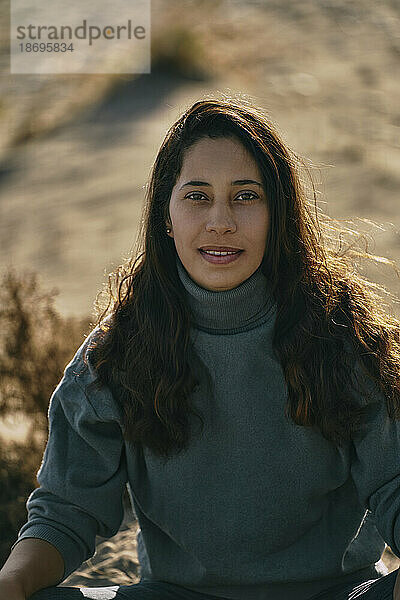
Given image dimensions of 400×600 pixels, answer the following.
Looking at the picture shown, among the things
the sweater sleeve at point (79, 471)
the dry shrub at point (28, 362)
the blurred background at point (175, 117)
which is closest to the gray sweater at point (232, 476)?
the sweater sleeve at point (79, 471)

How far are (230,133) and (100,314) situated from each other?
560mm

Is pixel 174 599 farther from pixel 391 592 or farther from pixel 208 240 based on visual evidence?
pixel 208 240

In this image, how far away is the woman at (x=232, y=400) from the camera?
6.75 ft

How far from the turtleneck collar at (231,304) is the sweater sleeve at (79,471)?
0.85 feet

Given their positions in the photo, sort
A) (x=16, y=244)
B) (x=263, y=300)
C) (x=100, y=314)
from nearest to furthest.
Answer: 1. (x=263, y=300)
2. (x=100, y=314)
3. (x=16, y=244)

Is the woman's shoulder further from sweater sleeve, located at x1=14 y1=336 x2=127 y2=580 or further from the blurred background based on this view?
the blurred background

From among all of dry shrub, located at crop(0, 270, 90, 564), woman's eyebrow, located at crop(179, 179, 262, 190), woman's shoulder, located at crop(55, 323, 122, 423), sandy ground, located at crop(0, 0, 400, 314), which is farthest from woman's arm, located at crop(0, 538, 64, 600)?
sandy ground, located at crop(0, 0, 400, 314)

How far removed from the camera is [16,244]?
26.6 feet

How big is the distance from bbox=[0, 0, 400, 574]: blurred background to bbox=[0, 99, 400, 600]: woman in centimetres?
365

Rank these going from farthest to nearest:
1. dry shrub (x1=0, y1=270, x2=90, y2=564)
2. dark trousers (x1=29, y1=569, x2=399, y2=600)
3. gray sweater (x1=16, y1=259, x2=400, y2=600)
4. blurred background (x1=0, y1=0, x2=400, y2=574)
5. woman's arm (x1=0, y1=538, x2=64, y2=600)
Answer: blurred background (x1=0, y1=0, x2=400, y2=574) < dry shrub (x1=0, y1=270, x2=90, y2=564) < gray sweater (x1=16, y1=259, x2=400, y2=600) < dark trousers (x1=29, y1=569, x2=399, y2=600) < woman's arm (x1=0, y1=538, x2=64, y2=600)

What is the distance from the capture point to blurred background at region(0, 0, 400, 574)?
7.86m

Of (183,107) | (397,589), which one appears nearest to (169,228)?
(397,589)

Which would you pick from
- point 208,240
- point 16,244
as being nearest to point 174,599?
point 208,240

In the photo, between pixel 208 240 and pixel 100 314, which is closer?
pixel 208 240
